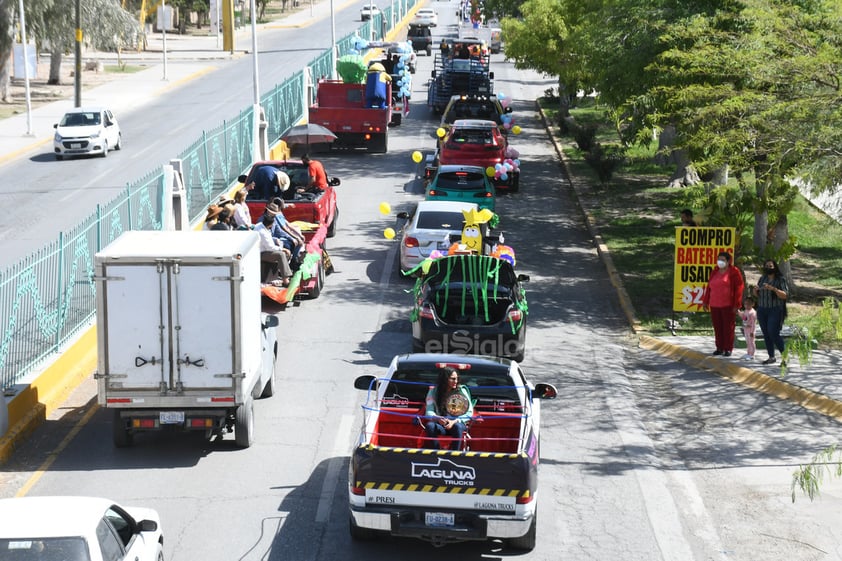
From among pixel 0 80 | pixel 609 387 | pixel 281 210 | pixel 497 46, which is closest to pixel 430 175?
pixel 281 210

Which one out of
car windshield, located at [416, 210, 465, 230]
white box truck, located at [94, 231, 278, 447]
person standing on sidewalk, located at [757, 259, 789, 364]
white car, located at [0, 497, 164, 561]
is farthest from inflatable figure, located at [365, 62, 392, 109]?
white car, located at [0, 497, 164, 561]

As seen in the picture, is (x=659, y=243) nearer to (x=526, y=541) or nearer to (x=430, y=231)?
(x=430, y=231)

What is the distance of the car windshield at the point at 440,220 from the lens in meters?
23.1

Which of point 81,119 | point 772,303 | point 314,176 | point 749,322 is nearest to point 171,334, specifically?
point 772,303

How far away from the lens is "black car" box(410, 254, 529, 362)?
1720 cm

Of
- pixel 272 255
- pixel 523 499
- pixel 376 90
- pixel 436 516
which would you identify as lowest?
pixel 436 516

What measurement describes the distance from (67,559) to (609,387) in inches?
417

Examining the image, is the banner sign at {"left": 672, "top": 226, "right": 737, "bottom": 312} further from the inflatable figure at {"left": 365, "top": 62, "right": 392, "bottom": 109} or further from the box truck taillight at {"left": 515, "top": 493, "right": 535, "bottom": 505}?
the inflatable figure at {"left": 365, "top": 62, "right": 392, "bottom": 109}

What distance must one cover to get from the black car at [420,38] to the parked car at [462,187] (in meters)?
47.0

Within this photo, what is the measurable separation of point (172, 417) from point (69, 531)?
5305 millimetres

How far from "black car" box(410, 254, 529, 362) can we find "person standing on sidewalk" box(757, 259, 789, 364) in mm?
3387

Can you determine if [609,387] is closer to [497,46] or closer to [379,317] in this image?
[379,317]

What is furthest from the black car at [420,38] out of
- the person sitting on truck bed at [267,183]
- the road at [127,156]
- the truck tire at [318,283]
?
the truck tire at [318,283]

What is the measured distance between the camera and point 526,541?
36.9 ft
